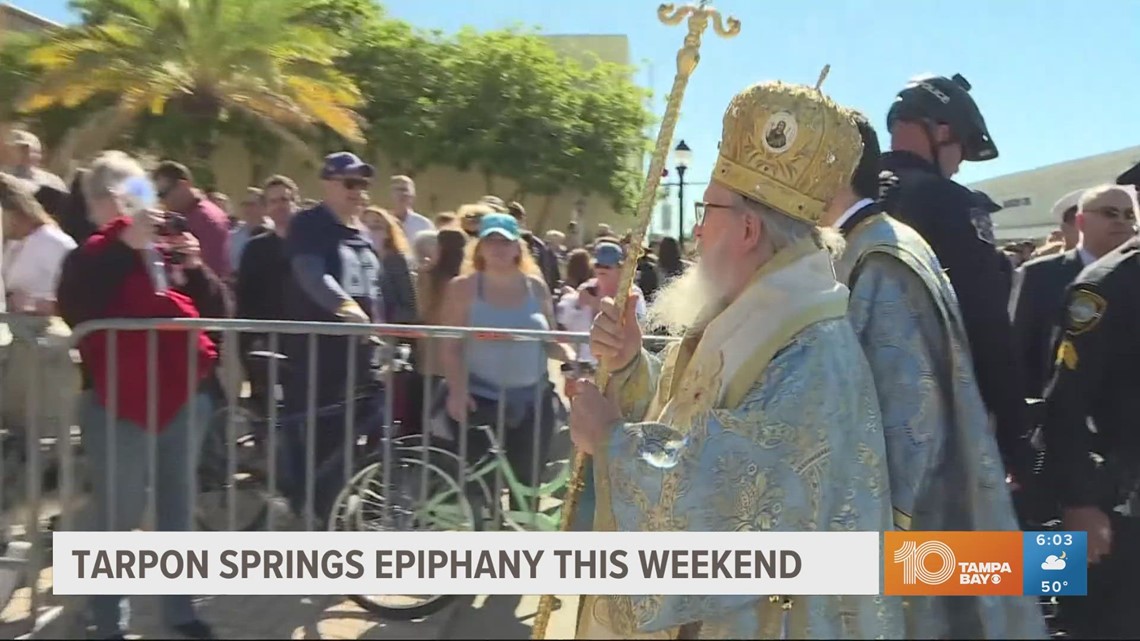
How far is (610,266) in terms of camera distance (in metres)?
5.37

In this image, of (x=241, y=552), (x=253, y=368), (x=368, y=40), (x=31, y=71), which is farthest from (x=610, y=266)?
(x=368, y=40)

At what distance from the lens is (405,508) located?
4070 mm

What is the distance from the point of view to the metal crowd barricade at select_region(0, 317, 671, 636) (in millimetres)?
3740

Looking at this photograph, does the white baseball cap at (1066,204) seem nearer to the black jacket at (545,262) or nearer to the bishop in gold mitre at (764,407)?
the black jacket at (545,262)

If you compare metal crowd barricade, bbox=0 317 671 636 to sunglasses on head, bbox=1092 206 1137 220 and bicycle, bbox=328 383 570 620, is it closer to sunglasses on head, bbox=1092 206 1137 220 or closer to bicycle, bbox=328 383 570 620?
bicycle, bbox=328 383 570 620

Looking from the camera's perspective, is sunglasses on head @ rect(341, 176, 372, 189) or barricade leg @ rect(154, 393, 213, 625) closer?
barricade leg @ rect(154, 393, 213, 625)

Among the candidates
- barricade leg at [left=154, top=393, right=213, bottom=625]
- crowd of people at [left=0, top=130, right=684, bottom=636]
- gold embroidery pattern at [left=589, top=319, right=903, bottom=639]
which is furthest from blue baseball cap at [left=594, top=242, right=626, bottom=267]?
gold embroidery pattern at [left=589, top=319, right=903, bottom=639]

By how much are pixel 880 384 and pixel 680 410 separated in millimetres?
468

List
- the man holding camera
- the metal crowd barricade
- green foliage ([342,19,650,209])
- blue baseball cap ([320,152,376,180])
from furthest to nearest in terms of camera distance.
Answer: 1. green foliage ([342,19,650,209])
2. the man holding camera
3. blue baseball cap ([320,152,376,180])
4. the metal crowd barricade

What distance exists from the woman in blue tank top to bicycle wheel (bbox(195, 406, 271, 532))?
0.90 meters

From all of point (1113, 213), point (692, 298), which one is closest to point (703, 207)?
point (692, 298)

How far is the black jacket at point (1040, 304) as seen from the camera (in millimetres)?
4172

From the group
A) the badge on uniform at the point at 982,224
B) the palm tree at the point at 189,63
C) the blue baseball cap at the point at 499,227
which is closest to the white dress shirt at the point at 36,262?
the blue baseball cap at the point at 499,227

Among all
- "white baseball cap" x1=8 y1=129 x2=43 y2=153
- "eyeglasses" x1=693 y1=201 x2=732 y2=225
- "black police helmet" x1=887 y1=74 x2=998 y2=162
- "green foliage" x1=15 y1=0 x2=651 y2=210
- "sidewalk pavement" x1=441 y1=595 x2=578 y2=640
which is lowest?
"sidewalk pavement" x1=441 y1=595 x2=578 y2=640
